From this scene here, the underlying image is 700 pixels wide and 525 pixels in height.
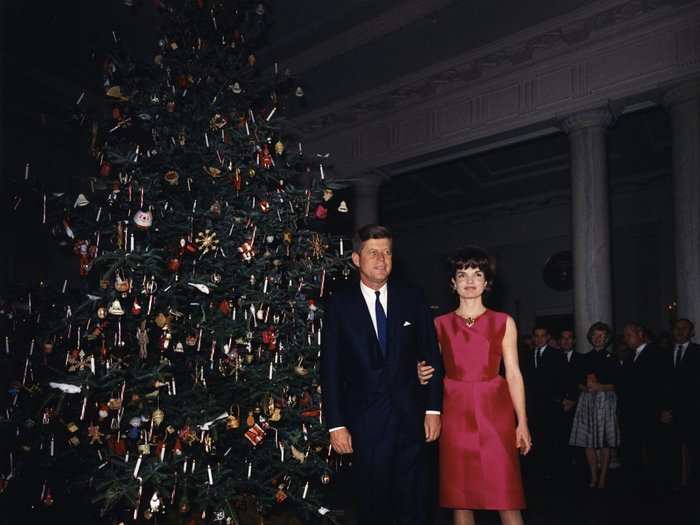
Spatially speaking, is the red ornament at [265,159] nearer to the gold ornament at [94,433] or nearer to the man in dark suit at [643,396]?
the gold ornament at [94,433]

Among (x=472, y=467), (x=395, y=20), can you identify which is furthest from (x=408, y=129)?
(x=472, y=467)

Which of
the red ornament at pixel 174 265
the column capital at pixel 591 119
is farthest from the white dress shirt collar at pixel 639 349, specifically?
the red ornament at pixel 174 265

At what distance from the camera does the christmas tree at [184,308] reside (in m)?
4.24

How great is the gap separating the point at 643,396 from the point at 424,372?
5362 millimetres

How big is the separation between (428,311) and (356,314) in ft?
1.29

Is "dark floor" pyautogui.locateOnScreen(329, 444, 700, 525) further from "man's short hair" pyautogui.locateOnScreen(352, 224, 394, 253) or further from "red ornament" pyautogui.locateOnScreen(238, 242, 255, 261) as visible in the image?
"man's short hair" pyautogui.locateOnScreen(352, 224, 394, 253)

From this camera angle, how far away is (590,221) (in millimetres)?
9930

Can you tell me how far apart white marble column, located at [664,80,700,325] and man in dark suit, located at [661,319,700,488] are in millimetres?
1110

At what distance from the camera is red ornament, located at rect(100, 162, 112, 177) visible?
15.4 ft

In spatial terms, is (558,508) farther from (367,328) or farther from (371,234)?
(371,234)

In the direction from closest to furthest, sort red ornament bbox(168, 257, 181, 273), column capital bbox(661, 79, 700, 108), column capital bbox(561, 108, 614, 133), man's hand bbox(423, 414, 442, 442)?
man's hand bbox(423, 414, 442, 442) < red ornament bbox(168, 257, 181, 273) < column capital bbox(661, 79, 700, 108) < column capital bbox(561, 108, 614, 133)

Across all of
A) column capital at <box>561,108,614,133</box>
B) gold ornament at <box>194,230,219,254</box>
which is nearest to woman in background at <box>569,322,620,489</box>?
column capital at <box>561,108,614,133</box>

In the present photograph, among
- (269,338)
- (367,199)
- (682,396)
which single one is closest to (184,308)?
(269,338)

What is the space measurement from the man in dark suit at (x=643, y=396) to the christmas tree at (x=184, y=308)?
4448mm
